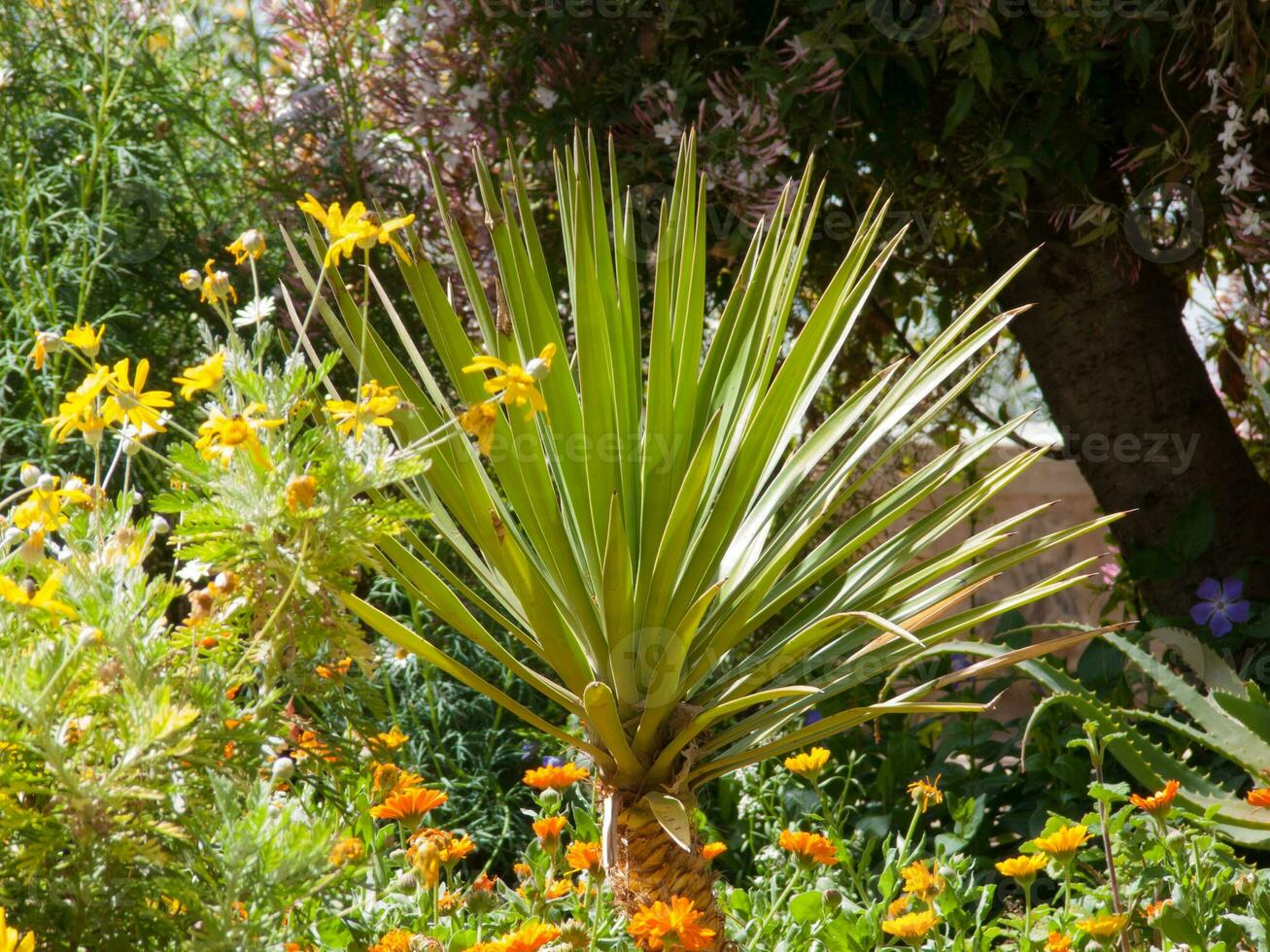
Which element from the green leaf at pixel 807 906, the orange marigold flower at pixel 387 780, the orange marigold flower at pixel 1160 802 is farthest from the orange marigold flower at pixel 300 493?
the orange marigold flower at pixel 1160 802

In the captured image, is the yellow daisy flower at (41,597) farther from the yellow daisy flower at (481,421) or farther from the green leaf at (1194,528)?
the green leaf at (1194,528)

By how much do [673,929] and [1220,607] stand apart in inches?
71.7

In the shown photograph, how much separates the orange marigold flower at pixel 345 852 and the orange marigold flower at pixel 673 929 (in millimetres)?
327

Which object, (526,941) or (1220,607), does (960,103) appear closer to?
(1220,607)

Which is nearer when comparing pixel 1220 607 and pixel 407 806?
pixel 407 806

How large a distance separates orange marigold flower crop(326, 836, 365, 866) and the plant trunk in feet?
1.41

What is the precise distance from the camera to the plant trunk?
4.31 feet

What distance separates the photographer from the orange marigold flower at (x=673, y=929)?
3.66 feet

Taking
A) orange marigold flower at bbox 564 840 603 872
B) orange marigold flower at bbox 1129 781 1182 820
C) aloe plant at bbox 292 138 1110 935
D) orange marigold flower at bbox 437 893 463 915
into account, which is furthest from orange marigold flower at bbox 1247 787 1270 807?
orange marigold flower at bbox 437 893 463 915

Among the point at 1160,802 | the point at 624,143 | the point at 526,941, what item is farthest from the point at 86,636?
the point at 624,143

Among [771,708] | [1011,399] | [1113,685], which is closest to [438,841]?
[771,708]

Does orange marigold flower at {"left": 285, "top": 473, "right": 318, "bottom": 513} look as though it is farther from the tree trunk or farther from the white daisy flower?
the tree trunk

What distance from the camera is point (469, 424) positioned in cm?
96

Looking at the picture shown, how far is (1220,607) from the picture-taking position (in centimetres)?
247
